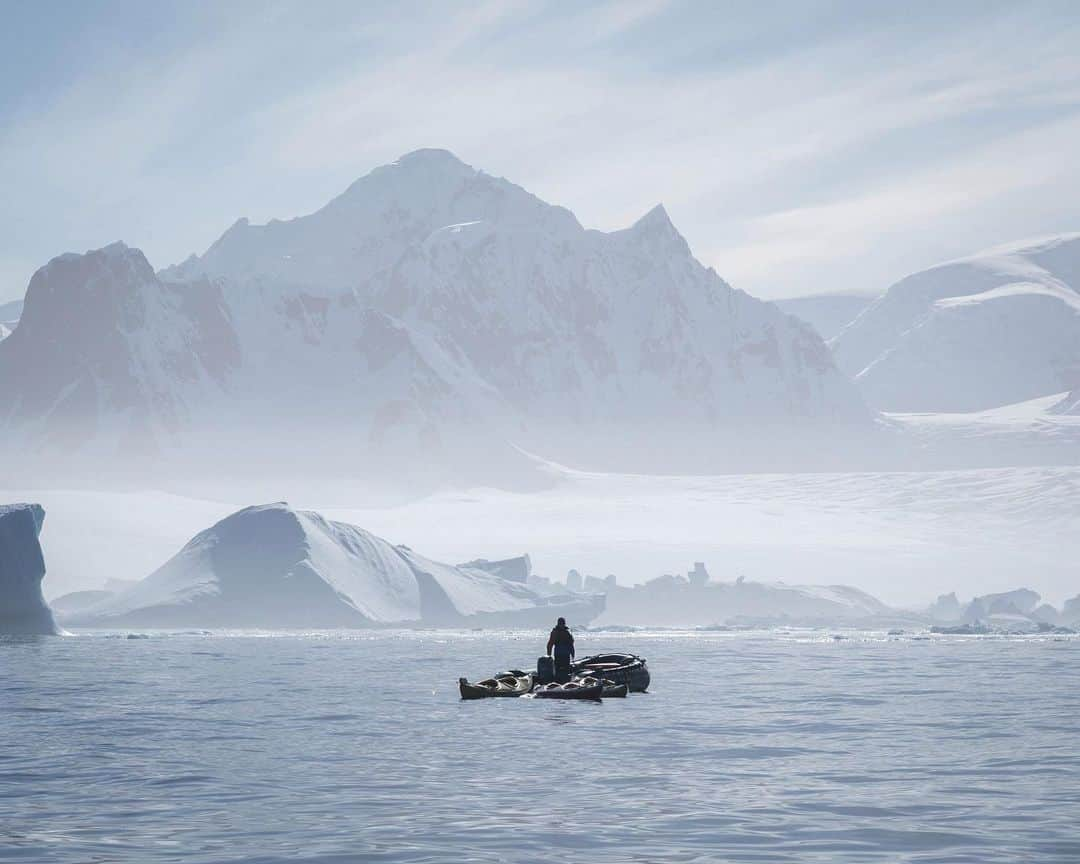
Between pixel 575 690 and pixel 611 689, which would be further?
pixel 611 689

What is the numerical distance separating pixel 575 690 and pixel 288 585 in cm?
9515

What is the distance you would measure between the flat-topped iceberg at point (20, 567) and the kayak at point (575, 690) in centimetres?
5815

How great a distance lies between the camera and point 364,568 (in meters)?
152

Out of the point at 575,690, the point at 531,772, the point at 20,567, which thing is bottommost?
the point at 531,772

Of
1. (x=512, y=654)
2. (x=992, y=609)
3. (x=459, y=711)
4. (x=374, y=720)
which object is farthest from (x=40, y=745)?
(x=992, y=609)

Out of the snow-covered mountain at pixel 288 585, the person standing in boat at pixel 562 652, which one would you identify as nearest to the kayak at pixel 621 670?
the person standing in boat at pixel 562 652

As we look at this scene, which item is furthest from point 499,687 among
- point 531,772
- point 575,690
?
point 531,772

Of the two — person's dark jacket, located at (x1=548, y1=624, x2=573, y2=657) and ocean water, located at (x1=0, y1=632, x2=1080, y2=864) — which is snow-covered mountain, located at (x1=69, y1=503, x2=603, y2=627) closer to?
ocean water, located at (x1=0, y1=632, x2=1080, y2=864)

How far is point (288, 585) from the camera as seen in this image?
14250 centimetres

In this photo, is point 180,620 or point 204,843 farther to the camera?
point 180,620

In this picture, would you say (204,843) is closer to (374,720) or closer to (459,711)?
(374,720)

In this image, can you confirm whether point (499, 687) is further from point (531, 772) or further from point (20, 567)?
point (20, 567)

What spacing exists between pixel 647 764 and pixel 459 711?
50.2ft

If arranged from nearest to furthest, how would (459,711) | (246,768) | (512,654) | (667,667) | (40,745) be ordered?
1. (246,768)
2. (40,745)
3. (459,711)
4. (667,667)
5. (512,654)
